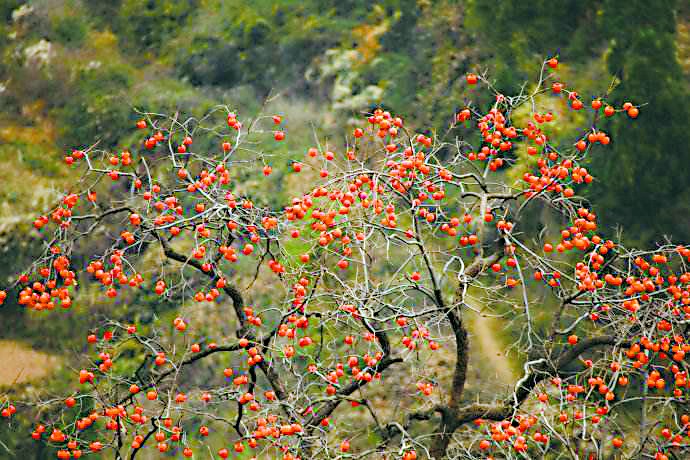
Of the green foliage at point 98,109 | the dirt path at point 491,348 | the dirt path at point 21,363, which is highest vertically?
the green foliage at point 98,109

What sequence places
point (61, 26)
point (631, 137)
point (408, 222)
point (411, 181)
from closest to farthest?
point (411, 181) → point (631, 137) → point (408, 222) → point (61, 26)

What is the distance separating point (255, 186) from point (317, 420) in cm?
521

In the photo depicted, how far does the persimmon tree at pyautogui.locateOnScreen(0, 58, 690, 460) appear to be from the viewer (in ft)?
14.8

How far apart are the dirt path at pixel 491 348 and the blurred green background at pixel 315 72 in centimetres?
157

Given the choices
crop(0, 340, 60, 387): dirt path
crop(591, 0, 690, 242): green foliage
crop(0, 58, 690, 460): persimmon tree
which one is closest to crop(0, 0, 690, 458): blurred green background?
crop(591, 0, 690, 242): green foliage

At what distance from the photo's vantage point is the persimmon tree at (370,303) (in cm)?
450

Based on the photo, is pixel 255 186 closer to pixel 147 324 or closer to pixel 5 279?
pixel 147 324

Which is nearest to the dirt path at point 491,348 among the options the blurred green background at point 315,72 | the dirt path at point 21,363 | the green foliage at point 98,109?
the blurred green background at point 315,72

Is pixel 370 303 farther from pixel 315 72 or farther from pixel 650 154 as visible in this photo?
pixel 315 72

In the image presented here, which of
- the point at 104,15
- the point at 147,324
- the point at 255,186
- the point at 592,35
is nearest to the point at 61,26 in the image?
the point at 104,15

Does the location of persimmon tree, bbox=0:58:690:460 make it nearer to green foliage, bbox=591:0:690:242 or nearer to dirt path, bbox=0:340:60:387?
green foliage, bbox=591:0:690:242

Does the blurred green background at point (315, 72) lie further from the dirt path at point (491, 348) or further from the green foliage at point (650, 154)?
the dirt path at point (491, 348)

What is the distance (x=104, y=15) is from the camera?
11.9 meters

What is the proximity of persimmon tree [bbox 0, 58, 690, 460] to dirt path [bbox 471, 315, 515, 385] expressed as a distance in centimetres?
25
